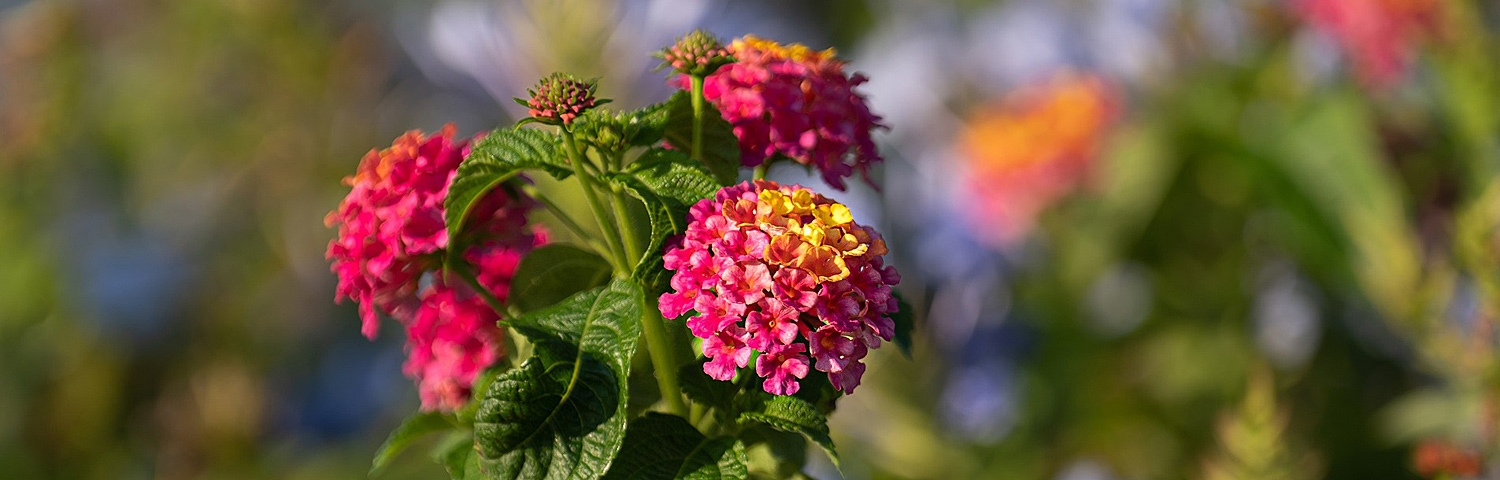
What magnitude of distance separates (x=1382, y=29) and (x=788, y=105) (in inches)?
28.4

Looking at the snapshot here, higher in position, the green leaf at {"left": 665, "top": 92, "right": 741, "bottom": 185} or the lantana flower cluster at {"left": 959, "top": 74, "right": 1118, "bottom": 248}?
the lantana flower cluster at {"left": 959, "top": 74, "right": 1118, "bottom": 248}

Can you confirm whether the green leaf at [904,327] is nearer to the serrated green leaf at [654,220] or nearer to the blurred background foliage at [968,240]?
the serrated green leaf at [654,220]

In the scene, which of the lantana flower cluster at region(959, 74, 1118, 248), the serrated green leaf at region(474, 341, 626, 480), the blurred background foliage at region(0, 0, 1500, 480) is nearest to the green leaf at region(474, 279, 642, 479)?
the serrated green leaf at region(474, 341, 626, 480)

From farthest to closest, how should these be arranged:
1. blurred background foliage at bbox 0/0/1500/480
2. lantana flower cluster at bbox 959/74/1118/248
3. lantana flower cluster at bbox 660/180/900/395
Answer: lantana flower cluster at bbox 959/74/1118/248 < blurred background foliage at bbox 0/0/1500/480 < lantana flower cluster at bbox 660/180/900/395

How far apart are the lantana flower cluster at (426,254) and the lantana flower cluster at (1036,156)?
0.70 metres

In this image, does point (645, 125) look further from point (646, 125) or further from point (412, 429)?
point (412, 429)

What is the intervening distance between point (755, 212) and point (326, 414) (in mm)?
1138

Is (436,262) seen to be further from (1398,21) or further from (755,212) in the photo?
(1398,21)

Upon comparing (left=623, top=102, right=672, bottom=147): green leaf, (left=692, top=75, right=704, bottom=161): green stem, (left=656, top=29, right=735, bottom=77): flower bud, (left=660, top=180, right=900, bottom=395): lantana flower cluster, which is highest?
(left=656, top=29, right=735, bottom=77): flower bud

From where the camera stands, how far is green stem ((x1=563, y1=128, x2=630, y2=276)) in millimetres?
289

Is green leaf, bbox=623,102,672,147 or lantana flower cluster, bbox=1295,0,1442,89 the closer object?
green leaf, bbox=623,102,672,147

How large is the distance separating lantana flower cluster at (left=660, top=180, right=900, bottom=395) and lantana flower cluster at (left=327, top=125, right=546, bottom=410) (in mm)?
71

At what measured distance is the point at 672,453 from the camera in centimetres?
31

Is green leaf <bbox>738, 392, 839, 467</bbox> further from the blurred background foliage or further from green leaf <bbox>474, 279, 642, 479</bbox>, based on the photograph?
the blurred background foliage
